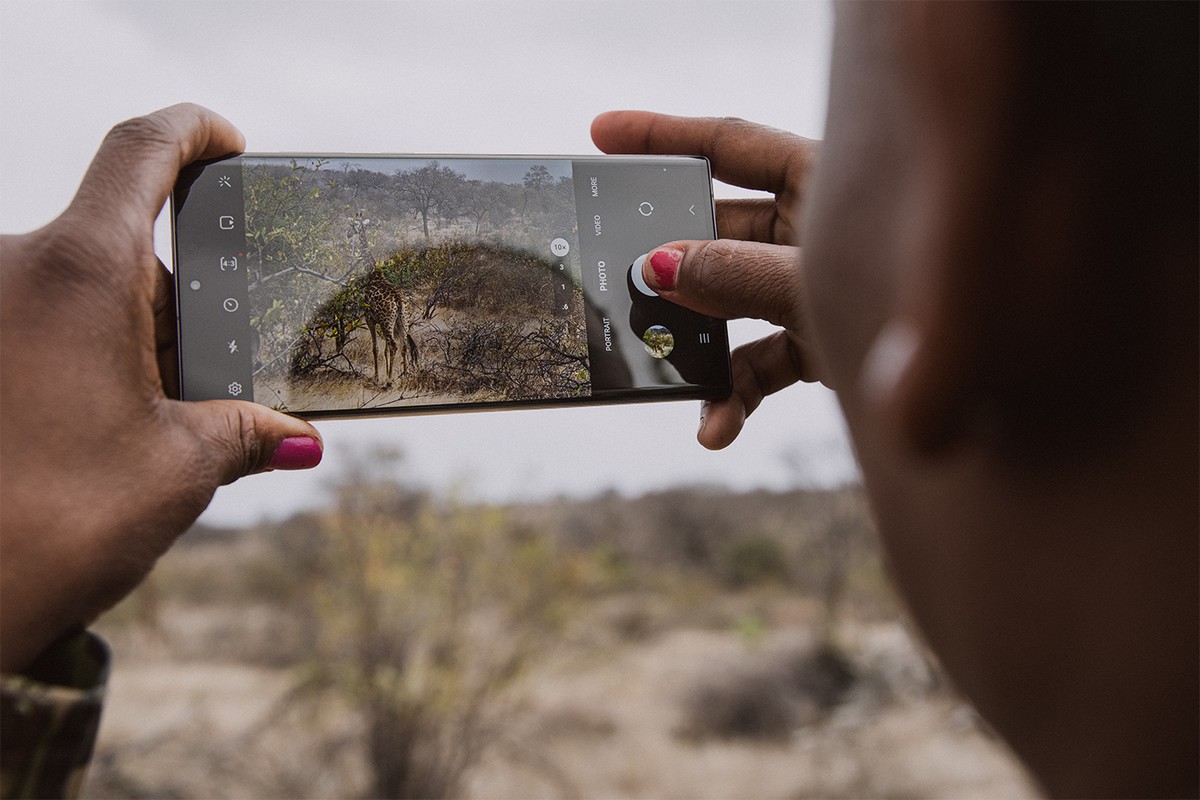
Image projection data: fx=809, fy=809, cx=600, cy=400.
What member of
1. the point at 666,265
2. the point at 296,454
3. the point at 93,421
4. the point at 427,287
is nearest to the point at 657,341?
the point at 666,265

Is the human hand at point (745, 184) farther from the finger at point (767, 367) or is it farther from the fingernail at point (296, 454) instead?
the fingernail at point (296, 454)

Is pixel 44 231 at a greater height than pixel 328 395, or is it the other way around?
pixel 44 231

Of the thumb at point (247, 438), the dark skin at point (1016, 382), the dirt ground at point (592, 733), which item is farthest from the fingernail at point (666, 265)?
the dirt ground at point (592, 733)

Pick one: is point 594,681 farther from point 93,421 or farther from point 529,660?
point 93,421

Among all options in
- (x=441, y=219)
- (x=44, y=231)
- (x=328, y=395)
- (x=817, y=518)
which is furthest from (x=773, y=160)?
(x=817, y=518)

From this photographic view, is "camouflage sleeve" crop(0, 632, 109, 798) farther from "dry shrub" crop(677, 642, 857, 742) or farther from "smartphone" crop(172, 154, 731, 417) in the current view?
"dry shrub" crop(677, 642, 857, 742)

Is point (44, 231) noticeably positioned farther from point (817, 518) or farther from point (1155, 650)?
point (817, 518)

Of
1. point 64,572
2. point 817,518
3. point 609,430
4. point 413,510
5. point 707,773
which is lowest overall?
point 707,773

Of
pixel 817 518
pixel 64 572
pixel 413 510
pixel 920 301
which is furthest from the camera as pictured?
pixel 817 518
